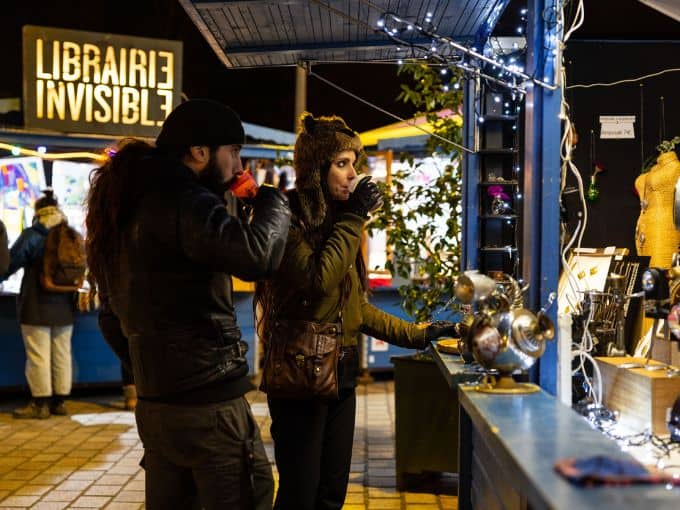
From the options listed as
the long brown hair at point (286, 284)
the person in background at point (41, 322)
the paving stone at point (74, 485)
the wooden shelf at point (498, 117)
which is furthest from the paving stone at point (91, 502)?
the wooden shelf at point (498, 117)

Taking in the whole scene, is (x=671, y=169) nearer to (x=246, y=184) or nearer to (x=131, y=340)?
(x=246, y=184)

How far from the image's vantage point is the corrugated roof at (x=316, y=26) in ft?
13.9

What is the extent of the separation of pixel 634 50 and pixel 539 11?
2632mm

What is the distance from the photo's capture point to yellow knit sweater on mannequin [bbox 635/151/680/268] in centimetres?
476

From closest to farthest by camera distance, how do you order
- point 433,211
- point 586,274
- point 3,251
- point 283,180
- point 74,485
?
point 586,274, point 74,485, point 433,211, point 3,251, point 283,180

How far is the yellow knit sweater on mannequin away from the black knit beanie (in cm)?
287

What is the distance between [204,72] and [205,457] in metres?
22.2

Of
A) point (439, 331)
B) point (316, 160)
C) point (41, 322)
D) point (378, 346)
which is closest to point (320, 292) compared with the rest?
point (316, 160)

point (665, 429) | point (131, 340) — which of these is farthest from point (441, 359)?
point (131, 340)

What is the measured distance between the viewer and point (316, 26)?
15.2 feet

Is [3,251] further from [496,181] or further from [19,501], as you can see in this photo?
[496,181]

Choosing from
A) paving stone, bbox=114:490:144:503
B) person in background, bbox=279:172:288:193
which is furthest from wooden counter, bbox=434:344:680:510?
person in background, bbox=279:172:288:193

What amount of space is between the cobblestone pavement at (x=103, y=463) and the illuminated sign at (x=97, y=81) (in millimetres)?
2932

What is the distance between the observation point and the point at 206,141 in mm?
2727
